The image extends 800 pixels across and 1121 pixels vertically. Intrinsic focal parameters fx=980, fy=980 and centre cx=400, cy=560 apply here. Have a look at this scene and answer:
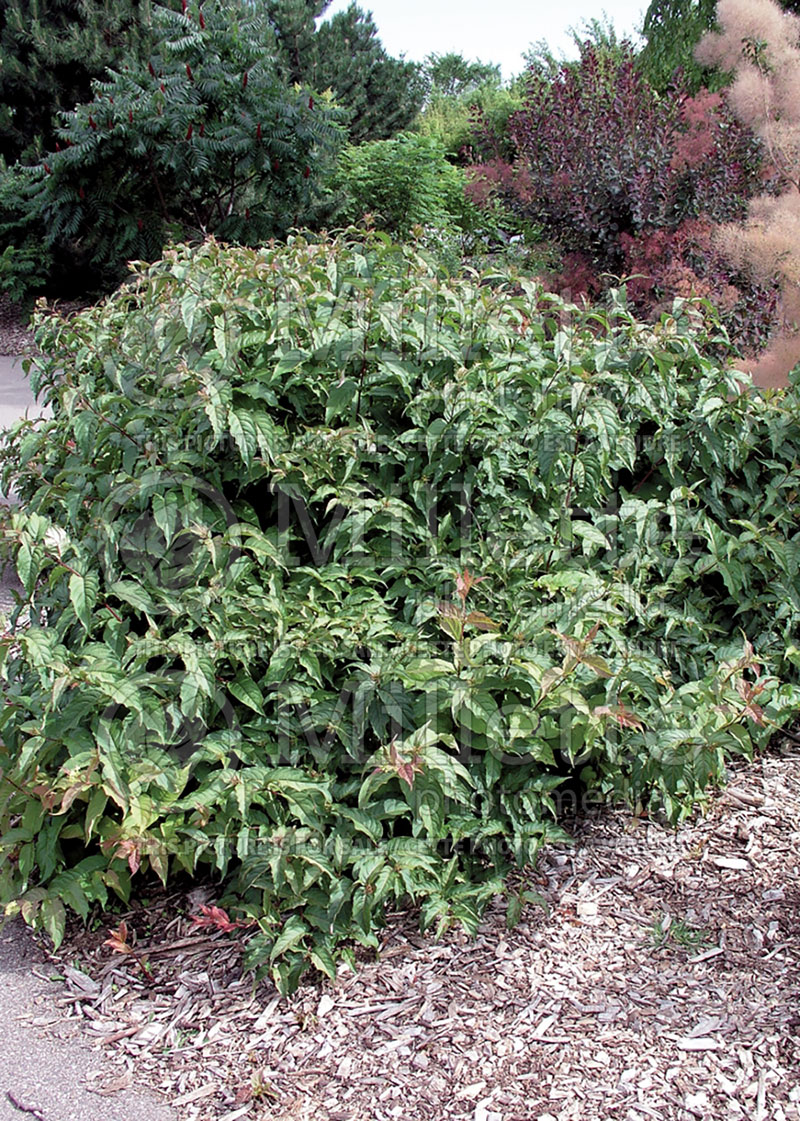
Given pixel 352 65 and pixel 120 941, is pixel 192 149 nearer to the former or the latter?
pixel 120 941

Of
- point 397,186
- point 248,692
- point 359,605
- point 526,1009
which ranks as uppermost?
point 397,186

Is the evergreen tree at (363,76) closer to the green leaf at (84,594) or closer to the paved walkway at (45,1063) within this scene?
the green leaf at (84,594)

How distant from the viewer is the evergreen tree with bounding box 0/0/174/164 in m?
11.7

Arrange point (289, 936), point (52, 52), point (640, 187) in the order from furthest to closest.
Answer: point (52, 52), point (640, 187), point (289, 936)

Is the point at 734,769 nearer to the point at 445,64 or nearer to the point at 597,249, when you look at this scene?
the point at 597,249

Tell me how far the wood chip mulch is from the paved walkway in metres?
0.04

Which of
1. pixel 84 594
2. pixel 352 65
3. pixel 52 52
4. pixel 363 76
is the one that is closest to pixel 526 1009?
pixel 84 594

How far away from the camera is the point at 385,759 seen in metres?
2.18

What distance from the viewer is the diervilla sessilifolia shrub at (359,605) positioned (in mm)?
2268

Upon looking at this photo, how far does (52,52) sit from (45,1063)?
40.7 ft

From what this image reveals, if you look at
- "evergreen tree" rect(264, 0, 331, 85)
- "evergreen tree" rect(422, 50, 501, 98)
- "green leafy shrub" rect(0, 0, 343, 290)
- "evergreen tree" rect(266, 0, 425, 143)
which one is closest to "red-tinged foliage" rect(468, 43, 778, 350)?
"green leafy shrub" rect(0, 0, 343, 290)

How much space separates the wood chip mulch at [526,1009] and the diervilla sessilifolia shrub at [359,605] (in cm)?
12

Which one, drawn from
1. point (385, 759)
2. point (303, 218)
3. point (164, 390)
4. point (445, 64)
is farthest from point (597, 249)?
point (445, 64)

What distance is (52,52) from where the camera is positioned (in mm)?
11656
